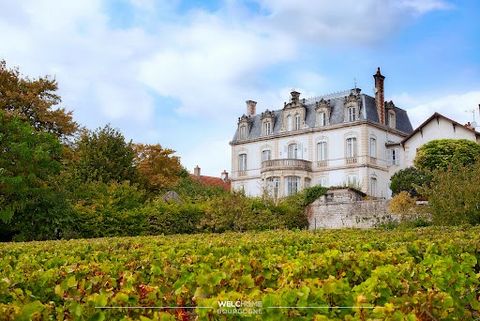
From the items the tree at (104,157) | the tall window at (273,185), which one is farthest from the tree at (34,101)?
the tall window at (273,185)

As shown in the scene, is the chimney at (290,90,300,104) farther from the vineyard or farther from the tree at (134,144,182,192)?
the vineyard

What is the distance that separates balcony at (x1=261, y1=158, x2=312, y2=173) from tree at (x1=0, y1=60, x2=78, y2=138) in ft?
61.3

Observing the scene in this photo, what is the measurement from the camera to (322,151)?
4978cm

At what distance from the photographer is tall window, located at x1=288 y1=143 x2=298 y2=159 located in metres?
51.3

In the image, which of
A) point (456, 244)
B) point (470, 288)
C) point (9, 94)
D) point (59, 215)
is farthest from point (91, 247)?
point (9, 94)

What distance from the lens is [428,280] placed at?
18.9 feet

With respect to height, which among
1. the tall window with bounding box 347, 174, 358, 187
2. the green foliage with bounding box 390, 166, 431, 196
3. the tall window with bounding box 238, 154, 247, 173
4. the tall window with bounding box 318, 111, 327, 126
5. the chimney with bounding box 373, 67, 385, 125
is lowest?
the green foliage with bounding box 390, 166, 431, 196

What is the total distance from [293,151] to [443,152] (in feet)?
42.2

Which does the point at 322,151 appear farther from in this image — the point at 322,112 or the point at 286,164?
the point at 286,164

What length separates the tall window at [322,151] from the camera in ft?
163

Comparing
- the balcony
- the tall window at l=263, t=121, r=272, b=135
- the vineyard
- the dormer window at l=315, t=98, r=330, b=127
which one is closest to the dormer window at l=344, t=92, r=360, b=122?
the dormer window at l=315, t=98, r=330, b=127

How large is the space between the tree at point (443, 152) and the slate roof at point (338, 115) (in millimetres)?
5986

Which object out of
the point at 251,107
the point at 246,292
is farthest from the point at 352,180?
the point at 246,292

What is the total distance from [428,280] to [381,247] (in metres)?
5.35
